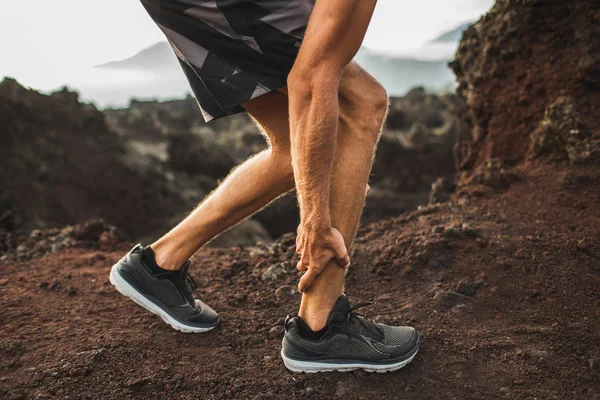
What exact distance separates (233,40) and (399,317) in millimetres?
1420

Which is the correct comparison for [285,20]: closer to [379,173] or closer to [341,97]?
[341,97]

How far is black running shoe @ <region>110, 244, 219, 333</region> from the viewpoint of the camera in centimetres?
232

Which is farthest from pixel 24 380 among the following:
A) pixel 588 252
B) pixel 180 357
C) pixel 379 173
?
pixel 379 173

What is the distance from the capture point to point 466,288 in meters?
2.56

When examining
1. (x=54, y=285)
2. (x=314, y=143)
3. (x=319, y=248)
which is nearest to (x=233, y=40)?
(x=314, y=143)

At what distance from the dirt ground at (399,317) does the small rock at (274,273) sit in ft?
0.10

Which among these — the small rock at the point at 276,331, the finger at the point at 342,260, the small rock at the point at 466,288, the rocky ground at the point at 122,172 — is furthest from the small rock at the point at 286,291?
the rocky ground at the point at 122,172

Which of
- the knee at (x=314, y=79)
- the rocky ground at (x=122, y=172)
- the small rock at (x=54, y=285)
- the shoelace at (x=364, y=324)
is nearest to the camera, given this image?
the knee at (x=314, y=79)

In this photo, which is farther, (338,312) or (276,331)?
(276,331)

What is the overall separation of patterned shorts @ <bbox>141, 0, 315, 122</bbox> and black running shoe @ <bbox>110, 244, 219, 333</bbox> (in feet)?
2.52

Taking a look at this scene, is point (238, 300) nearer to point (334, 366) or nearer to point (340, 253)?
point (334, 366)

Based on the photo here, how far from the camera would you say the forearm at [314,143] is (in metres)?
1.69

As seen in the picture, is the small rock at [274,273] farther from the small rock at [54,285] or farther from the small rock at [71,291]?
the small rock at [54,285]

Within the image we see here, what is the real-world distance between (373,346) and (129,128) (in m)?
23.0
